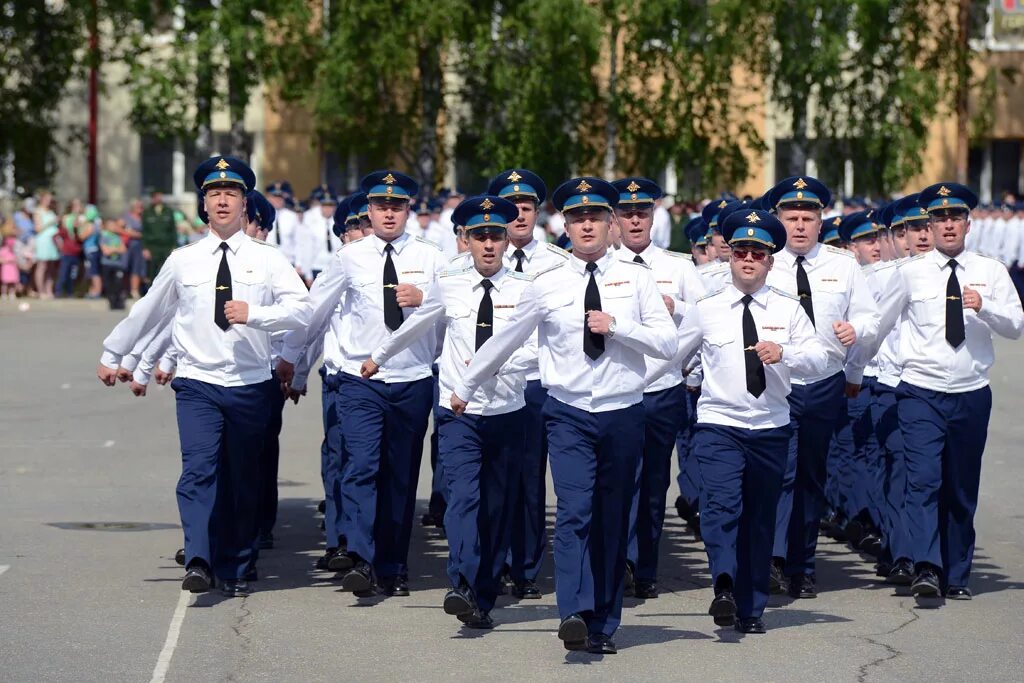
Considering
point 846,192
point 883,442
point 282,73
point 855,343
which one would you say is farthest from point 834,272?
point 846,192

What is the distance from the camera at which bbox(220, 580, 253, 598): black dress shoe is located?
10742 mm

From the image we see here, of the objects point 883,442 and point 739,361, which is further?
point 883,442

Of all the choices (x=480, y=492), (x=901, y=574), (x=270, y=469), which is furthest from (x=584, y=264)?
(x=270, y=469)

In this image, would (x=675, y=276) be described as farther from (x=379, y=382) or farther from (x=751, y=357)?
(x=751, y=357)

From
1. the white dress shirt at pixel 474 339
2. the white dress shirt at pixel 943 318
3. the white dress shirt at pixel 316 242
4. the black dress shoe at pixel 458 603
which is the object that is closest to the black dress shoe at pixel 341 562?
the white dress shirt at pixel 474 339

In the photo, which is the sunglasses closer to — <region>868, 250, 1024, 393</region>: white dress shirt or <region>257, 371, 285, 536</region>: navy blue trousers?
<region>868, 250, 1024, 393</region>: white dress shirt

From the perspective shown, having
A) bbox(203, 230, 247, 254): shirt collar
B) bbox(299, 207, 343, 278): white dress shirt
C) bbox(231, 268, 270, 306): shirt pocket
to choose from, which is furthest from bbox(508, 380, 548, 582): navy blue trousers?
bbox(299, 207, 343, 278): white dress shirt

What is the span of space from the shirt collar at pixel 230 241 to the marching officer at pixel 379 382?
0.55m

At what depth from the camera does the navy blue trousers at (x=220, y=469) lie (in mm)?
10586

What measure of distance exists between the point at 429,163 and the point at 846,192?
31.6 ft

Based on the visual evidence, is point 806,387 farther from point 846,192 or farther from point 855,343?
point 846,192

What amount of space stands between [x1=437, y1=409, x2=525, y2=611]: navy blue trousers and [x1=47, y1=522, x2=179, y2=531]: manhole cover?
137 inches

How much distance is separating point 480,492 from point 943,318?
9.31 feet

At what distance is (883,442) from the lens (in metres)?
12.0
